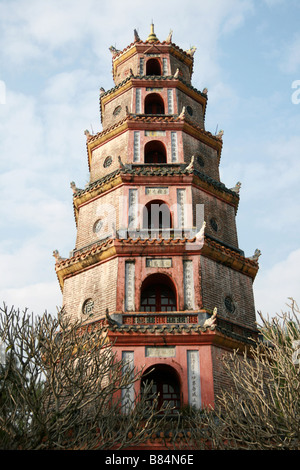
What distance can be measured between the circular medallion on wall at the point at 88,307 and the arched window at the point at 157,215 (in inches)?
128

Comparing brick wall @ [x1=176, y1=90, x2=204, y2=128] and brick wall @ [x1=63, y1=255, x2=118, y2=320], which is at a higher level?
brick wall @ [x1=176, y1=90, x2=204, y2=128]

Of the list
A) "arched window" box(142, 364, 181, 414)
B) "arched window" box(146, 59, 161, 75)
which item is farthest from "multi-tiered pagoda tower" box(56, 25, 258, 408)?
"arched window" box(146, 59, 161, 75)

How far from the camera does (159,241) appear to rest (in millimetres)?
16609

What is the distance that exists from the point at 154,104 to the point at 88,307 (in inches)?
393

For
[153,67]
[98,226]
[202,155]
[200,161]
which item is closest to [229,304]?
[98,226]

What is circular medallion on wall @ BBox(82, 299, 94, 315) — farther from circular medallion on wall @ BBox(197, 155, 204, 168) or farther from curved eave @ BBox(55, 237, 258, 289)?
circular medallion on wall @ BBox(197, 155, 204, 168)

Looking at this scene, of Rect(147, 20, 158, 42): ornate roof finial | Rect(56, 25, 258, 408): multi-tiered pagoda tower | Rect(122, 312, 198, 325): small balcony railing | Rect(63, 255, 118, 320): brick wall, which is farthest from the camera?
Rect(147, 20, 158, 42): ornate roof finial

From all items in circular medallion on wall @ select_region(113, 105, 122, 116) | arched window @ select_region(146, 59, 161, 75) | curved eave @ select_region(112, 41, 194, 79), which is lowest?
circular medallion on wall @ select_region(113, 105, 122, 116)

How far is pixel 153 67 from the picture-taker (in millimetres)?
24156

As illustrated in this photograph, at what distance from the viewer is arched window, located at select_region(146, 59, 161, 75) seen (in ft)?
78.5

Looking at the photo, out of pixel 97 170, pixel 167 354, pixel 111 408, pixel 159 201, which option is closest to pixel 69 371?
pixel 111 408

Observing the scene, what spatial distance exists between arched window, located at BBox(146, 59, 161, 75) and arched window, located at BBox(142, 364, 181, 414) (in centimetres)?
1421

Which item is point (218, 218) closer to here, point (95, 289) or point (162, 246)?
point (162, 246)
